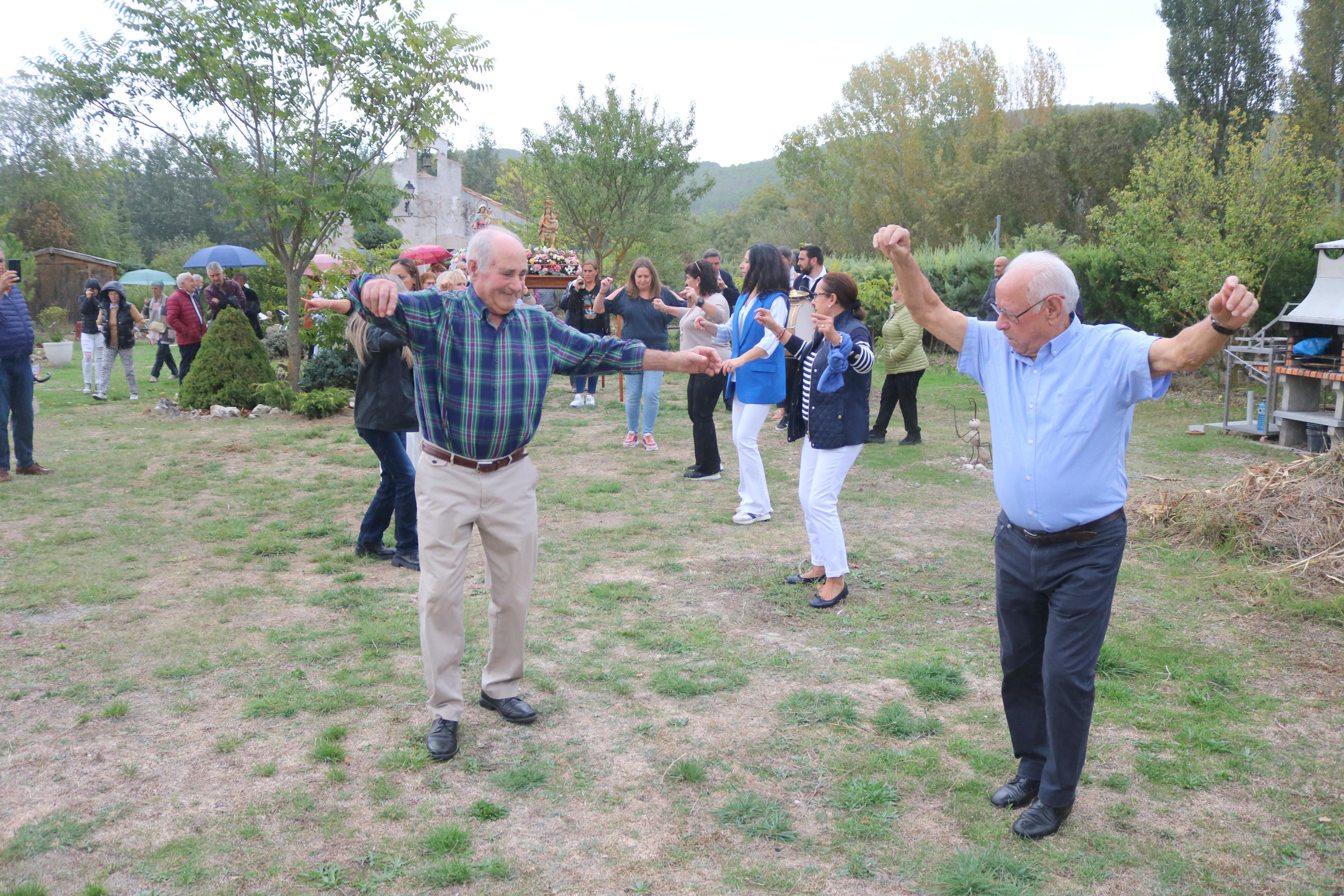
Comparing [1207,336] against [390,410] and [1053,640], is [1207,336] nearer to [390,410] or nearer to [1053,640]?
[1053,640]

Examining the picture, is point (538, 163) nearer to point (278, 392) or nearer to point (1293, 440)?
point (278, 392)

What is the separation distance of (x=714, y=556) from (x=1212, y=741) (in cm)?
360

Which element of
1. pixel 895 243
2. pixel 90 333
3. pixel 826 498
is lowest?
pixel 826 498

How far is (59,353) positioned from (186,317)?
8729 mm

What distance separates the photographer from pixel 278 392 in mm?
13672

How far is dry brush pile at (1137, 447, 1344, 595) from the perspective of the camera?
6.20m

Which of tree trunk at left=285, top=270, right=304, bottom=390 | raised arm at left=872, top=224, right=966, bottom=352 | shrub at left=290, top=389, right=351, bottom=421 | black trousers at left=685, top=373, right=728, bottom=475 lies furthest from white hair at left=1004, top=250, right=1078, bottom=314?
tree trunk at left=285, top=270, right=304, bottom=390

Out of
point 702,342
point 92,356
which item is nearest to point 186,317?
point 92,356

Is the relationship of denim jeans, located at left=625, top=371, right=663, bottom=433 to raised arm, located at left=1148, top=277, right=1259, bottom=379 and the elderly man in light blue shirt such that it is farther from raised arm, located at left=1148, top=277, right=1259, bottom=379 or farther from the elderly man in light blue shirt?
raised arm, located at left=1148, top=277, right=1259, bottom=379

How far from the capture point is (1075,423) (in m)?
3.14

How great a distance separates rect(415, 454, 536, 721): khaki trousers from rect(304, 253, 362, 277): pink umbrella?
11.4 metres

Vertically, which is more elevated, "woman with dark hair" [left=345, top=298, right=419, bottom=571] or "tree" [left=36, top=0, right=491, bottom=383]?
"tree" [left=36, top=0, right=491, bottom=383]

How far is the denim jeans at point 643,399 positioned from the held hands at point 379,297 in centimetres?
724

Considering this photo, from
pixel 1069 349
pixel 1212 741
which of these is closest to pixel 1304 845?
pixel 1212 741
